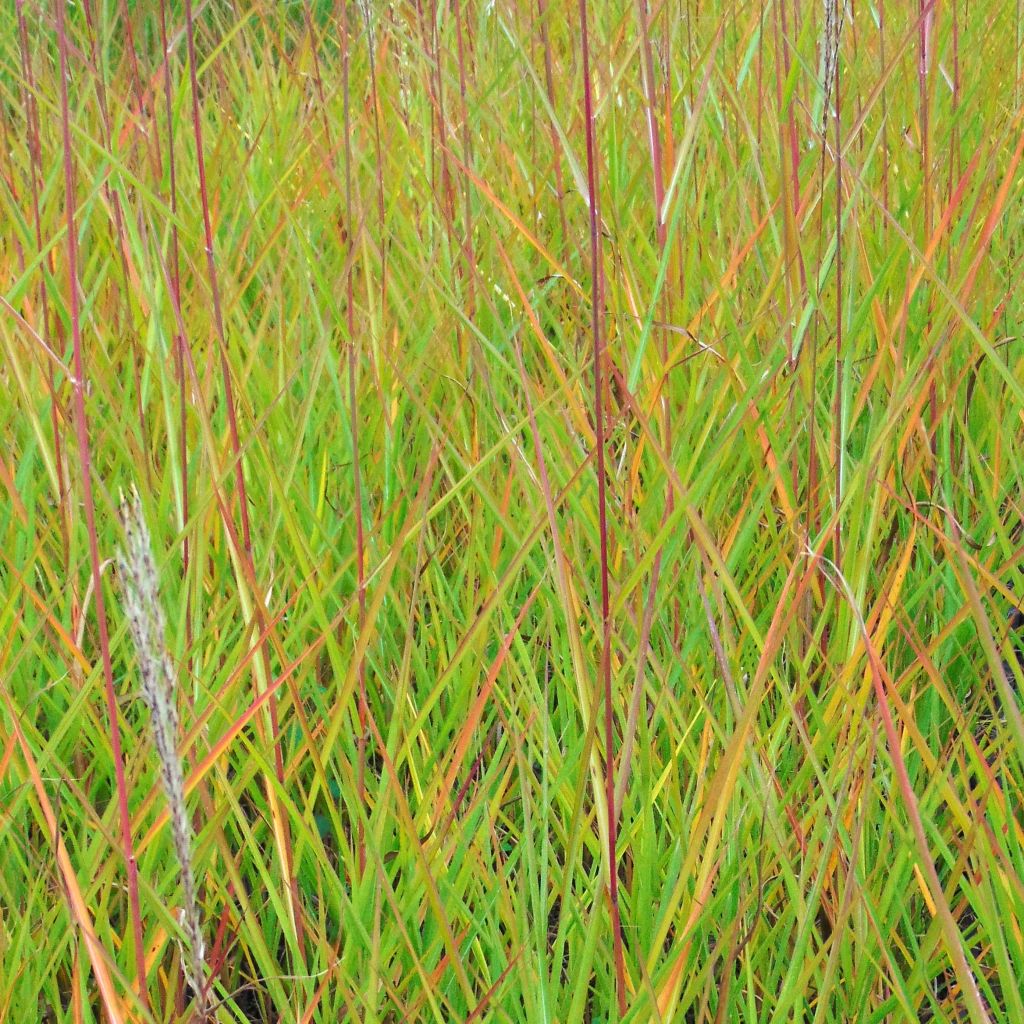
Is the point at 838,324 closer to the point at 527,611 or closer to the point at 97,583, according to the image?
the point at 527,611

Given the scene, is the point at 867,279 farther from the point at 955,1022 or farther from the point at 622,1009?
the point at 622,1009

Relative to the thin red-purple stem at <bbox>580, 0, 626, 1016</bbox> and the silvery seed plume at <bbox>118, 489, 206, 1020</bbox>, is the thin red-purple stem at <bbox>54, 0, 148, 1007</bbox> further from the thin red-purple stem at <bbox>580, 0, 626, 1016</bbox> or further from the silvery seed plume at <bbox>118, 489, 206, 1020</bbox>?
the thin red-purple stem at <bbox>580, 0, 626, 1016</bbox>

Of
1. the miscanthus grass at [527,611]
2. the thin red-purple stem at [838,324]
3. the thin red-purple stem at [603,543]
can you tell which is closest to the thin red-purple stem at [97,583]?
the miscanthus grass at [527,611]

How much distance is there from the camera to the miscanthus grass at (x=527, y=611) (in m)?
0.70

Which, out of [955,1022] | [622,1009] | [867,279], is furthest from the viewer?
[867,279]

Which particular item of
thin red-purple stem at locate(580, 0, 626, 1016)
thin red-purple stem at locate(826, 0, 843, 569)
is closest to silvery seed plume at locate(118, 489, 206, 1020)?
thin red-purple stem at locate(580, 0, 626, 1016)

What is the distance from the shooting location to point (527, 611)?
3.25 ft

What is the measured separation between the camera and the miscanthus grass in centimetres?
70

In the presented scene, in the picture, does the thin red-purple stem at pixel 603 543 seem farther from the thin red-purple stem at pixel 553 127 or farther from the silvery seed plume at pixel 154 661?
the thin red-purple stem at pixel 553 127

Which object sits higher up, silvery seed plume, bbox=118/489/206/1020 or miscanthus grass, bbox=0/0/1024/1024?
silvery seed plume, bbox=118/489/206/1020

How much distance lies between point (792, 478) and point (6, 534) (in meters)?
0.71

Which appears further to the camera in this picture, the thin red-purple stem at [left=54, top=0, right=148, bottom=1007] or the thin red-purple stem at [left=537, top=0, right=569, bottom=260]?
the thin red-purple stem at [left=537, top=0, right=569, bottom=260]

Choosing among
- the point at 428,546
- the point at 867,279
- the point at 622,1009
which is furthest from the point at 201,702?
the point at 867,279

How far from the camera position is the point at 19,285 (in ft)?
3.08
